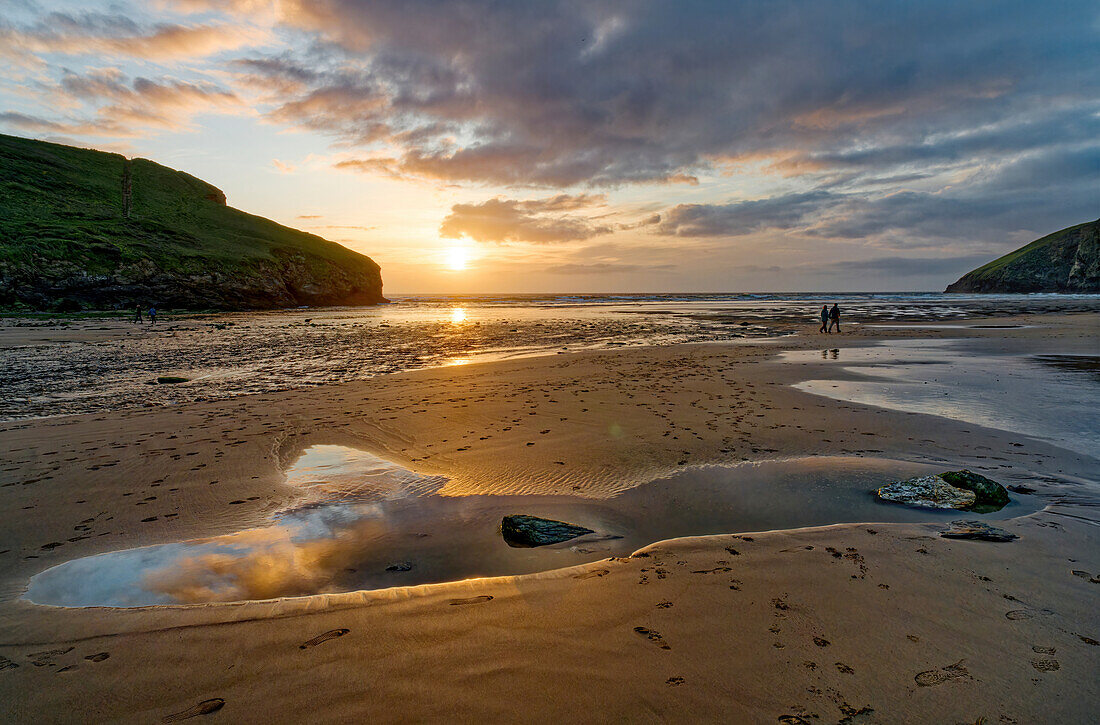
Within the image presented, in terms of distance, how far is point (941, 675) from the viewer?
335 centimetres

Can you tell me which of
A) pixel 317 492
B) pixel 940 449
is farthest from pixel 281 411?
pixel 940 449

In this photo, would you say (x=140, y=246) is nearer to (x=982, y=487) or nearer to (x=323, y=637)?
(x=323, y=637)

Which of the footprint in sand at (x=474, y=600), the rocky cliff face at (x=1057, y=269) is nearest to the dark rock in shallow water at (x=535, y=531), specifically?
the footprint in sand at (x=474, y=600)

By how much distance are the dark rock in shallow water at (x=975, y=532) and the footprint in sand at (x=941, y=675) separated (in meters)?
2.76

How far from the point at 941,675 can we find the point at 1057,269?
542 feet

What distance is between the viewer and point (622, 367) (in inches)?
759

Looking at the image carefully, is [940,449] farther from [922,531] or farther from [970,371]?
[970,371]

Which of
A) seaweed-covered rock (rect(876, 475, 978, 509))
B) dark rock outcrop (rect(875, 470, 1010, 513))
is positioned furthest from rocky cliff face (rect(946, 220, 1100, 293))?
seaweed-covered rock (rect(876, 475, 978, 509))

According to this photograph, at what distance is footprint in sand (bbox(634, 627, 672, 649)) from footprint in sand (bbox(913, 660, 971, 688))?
1783 millimetres

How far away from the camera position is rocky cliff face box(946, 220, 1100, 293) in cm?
10194

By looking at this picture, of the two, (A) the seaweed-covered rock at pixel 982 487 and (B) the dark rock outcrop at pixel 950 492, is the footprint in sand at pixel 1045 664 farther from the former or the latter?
(A) the seaweed-covered rock at pixel 982 487

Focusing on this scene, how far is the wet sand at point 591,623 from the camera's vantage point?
10.4 ft

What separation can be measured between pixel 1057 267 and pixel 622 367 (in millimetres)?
154661

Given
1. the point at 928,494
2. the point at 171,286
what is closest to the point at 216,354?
the point at 928,494
